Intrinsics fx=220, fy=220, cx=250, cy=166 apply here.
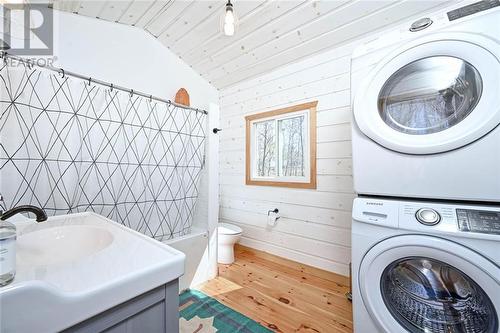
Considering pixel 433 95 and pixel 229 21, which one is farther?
pixel 229 21

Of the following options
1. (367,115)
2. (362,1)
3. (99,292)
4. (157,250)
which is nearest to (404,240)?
(367,115)

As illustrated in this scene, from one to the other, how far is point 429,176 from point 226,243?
70.4 inches

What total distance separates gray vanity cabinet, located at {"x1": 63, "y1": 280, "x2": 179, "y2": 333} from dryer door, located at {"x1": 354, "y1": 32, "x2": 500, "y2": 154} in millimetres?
1036

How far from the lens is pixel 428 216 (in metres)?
0.88

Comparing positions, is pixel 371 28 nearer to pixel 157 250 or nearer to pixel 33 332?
pixel 157 250

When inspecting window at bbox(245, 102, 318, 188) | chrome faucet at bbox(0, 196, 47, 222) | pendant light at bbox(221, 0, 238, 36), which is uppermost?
pendant light at bbox(221, 0, 238, 36)

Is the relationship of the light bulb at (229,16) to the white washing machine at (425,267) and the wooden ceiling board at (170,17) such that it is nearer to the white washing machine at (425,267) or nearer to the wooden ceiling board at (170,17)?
the wooden ceiling board at (170,17)

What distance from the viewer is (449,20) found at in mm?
933

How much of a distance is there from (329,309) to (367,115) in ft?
4.37

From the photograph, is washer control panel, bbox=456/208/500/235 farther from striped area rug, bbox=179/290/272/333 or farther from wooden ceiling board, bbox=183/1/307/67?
wooden ceiling board, bbox=183/1/307/67

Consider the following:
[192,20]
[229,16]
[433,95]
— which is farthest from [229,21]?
[433,95]

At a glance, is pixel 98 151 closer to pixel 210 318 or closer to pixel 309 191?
pixel 210 318

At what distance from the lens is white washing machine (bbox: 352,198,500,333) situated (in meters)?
0.78

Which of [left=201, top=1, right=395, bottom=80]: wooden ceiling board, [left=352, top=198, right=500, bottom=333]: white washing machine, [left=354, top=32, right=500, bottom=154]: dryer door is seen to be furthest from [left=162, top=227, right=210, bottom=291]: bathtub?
[left=201, top=1, right=395, bottom=80]: wooden ceiling board
